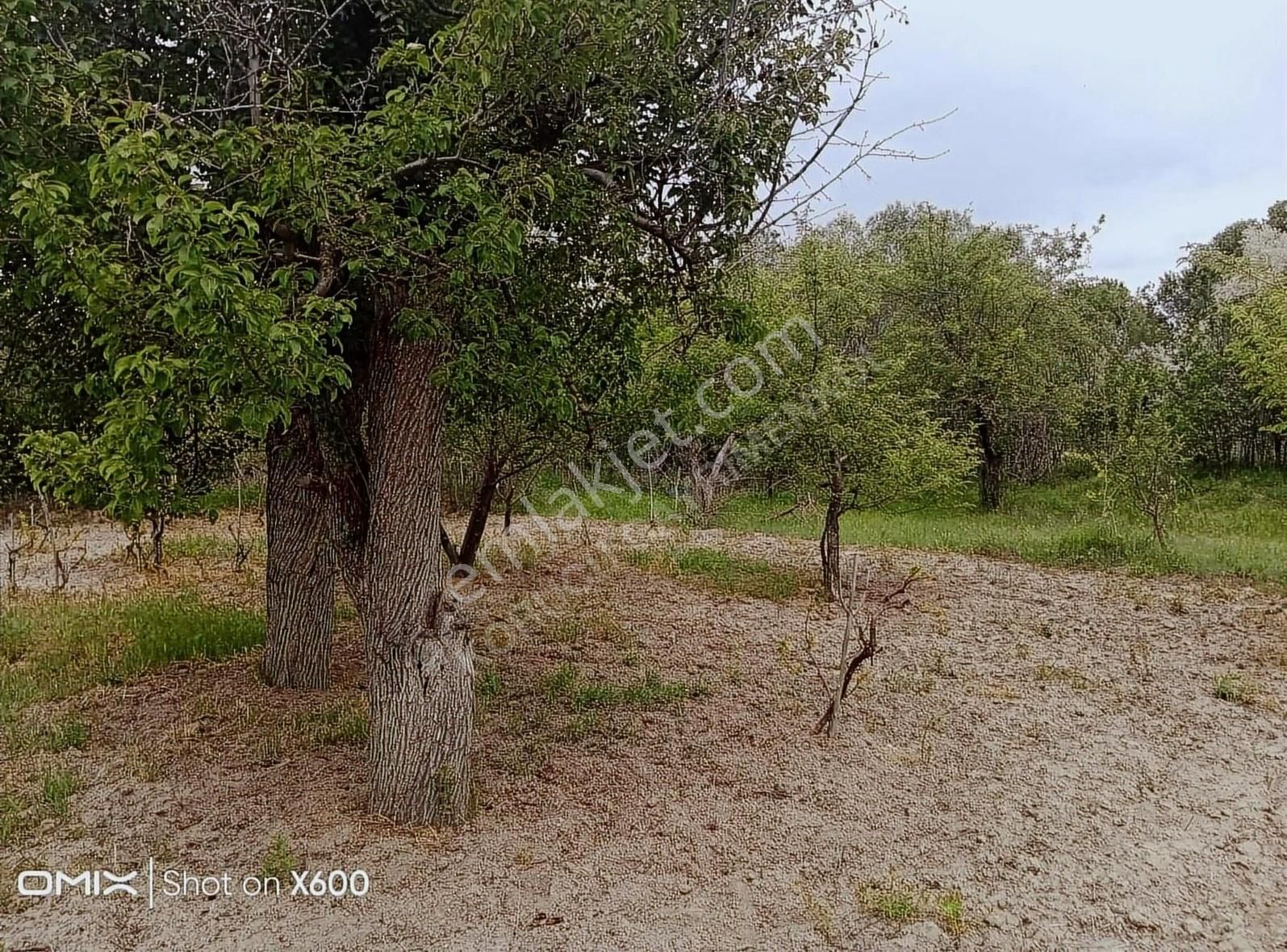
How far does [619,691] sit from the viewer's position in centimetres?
466

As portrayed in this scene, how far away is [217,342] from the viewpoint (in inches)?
80.9

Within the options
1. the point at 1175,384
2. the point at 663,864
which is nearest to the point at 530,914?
the point at 663,864

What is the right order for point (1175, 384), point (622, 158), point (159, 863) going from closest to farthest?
point (159, 863) < point (622, 158) < point (1175, 384)

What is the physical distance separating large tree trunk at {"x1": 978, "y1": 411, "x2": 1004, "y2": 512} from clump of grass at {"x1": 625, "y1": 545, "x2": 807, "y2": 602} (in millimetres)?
6087

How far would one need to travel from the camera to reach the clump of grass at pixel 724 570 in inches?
290

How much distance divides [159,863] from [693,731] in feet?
7.41

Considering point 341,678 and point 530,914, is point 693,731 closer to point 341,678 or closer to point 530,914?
point 530,914

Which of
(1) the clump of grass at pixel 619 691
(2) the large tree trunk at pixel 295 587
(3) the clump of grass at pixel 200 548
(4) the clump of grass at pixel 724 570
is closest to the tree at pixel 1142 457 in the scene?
(4) the clump of grass at pixel 724 570

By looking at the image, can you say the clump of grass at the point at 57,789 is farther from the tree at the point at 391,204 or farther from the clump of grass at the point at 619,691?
the clump of grass at the point at 619,691

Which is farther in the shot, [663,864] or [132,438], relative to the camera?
[663,864]

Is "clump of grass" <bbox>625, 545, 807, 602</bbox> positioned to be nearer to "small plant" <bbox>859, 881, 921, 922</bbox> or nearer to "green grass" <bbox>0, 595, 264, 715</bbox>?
"green grass" <bbox>0, 595, 264, 715</bbox>

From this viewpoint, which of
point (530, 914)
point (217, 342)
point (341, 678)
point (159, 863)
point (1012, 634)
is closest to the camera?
point (217, 342)

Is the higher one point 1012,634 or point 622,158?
point 622,158

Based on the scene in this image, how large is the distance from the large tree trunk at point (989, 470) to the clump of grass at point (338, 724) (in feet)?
35.7
